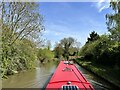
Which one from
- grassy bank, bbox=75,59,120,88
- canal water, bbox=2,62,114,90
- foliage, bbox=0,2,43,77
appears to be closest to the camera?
grassy bank, bbox=75,59,120,88

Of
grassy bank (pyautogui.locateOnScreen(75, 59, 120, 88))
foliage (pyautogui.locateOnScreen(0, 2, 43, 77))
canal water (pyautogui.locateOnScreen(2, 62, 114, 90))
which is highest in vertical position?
foliage (pyautogui.locateOnScreen(0, 2, 43, 77))

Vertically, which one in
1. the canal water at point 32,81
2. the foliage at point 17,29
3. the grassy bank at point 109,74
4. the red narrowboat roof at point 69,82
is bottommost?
the canal water at point 32,81

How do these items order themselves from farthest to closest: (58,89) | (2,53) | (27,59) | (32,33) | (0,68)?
(27,59), (32,33), (2,53), (0,68), (58,89)

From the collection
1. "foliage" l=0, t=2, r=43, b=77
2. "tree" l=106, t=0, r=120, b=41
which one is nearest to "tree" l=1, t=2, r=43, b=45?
"foliage" l=0, t=2, r=43, b=77

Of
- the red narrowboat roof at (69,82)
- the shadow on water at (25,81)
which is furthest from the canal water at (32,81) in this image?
the red narrowboat roof at (69,82)

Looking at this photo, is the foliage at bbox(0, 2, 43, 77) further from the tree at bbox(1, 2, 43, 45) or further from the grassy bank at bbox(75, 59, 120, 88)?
the grassy bank at bbox(75, 59, 120, 88)

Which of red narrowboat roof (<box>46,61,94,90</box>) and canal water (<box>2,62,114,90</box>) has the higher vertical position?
red narrowboat roof (<box>46,61,94,90</box>)

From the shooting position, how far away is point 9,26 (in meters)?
19.3

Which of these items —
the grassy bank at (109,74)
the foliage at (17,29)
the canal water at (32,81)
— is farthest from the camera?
the foliage at (17,29)

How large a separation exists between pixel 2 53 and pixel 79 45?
61615mm

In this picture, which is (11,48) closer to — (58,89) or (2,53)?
(2,53)

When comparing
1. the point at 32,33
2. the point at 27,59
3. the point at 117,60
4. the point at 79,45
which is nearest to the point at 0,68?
the point at 32,33

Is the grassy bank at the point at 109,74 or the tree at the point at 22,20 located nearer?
the grassy bank at the point at 109,74

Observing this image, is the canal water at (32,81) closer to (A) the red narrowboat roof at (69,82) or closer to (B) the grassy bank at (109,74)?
(B) the grassy bank at (109,74)
